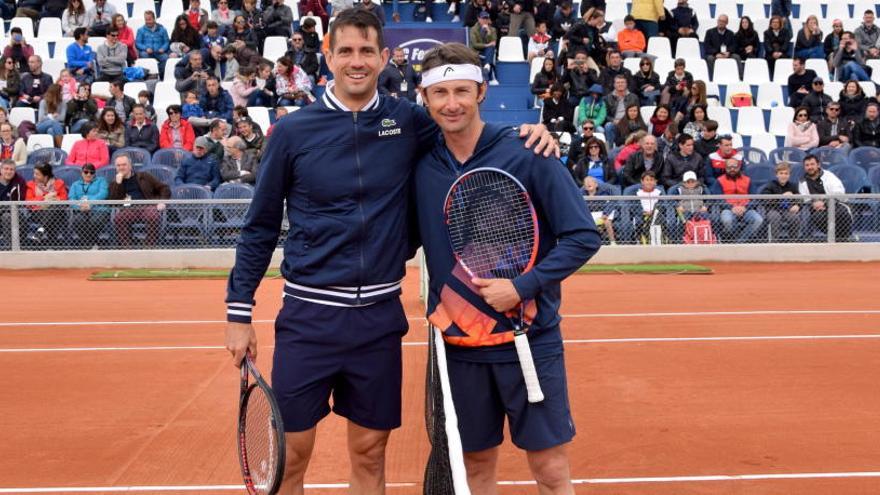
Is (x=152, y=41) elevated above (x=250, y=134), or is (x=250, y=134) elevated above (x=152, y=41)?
(x=152, y=41)

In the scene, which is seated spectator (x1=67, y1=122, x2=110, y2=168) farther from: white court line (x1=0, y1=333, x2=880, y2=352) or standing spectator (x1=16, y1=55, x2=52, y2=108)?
white court line (x1=0, y1=333, x2=880, y2=352)

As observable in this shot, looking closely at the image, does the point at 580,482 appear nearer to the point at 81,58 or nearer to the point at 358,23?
the point at 358,23

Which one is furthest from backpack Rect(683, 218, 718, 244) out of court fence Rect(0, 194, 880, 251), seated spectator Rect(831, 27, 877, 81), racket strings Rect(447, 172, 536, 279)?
racket strings Rect(447, 172, 536, 279)

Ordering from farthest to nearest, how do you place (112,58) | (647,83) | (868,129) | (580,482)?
(112,58)
(647,83)
(868,129)
(580,482)

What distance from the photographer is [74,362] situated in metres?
9.91

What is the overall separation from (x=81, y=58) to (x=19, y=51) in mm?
1078

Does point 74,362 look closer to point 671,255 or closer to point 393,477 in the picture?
point 393,477

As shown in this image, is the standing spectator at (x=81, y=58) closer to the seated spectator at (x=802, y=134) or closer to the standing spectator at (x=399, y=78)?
the standing spectator at (x=399, y=78)

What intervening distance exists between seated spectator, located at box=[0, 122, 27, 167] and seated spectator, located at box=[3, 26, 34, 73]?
308cm

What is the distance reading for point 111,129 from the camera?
18.5 meters

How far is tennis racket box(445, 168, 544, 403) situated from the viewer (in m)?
4.39

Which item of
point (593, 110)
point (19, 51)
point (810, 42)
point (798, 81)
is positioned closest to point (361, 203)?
point (593, 110)

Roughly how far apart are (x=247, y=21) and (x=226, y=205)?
7748 mm

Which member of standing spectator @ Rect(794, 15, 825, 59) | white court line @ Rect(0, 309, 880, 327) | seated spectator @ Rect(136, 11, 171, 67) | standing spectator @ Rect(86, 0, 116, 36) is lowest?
white court line @ Rect(0, 309, 880, 327)
